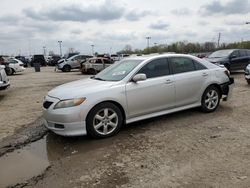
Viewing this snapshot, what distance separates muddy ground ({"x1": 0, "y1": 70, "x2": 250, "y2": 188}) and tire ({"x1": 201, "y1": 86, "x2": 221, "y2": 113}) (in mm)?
576

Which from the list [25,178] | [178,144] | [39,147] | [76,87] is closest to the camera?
[25,178]

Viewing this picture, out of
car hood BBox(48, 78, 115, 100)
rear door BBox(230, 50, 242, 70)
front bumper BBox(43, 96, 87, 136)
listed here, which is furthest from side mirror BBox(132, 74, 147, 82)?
rear door BBox(230, 50, 242, 70)

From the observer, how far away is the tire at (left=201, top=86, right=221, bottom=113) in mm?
7248

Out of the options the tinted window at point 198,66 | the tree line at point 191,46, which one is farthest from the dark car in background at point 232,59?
the tree line at point 191,46

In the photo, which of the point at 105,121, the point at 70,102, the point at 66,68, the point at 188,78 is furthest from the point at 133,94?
the point at 66,68

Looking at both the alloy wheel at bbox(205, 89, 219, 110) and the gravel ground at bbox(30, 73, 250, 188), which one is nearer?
the gravel ground at bbox(30, 73, 250, 188)

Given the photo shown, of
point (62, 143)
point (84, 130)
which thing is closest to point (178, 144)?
point (84, 130)

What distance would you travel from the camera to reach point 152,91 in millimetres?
6254

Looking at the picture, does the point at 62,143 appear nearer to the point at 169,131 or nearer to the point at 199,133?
the point at 169,131

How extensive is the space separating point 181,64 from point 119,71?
1.51 m

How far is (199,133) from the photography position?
579 centimetres

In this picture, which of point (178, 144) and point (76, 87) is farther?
point (76, 87)

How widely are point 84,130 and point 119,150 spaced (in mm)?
810

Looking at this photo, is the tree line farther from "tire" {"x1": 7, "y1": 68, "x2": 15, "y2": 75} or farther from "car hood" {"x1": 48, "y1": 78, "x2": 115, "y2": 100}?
"car hood" {"x1": 48, "y1": 78, "x2": 115, "y2": 100}
